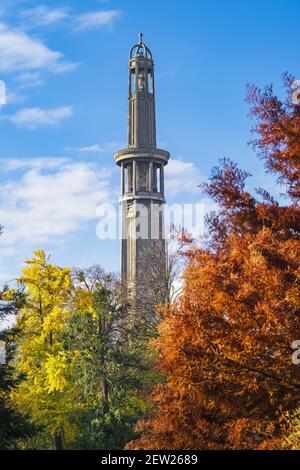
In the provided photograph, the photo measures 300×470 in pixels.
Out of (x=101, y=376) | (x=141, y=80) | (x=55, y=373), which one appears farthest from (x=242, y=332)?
(x=141, y=80)

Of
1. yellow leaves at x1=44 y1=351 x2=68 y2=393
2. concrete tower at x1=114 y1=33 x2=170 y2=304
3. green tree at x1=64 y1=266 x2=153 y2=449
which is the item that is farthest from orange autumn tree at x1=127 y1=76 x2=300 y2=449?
concrete tower at x1=114 y1=33 x2=170 y2=304

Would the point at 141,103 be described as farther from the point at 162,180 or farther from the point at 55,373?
the point at 55,373

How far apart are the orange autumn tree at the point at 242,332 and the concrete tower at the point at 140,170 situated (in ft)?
180

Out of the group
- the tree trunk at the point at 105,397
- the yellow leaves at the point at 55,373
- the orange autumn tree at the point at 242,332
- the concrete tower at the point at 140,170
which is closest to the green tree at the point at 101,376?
the tree trunk at the point at 105,397

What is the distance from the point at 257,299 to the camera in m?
9.52

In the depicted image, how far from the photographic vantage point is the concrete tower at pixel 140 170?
66.8 m

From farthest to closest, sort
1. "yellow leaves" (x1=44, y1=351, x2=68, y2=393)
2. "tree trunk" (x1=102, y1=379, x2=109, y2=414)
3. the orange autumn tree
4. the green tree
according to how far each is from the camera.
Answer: "tree trunk" (x1=102, y1=379, x2=109, y2=414) → the green tree → "yellow leaves" (x1=44, y1=351, x2=68, y2=393) → the orange autumn tree

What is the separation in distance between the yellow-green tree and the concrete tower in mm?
40288

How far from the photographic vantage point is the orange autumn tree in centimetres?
945

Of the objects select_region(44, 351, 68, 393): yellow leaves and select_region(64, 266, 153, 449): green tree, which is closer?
select_region(44, 351, 68, 393): yellow leaves

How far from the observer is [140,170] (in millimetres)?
67562

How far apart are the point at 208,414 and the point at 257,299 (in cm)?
232

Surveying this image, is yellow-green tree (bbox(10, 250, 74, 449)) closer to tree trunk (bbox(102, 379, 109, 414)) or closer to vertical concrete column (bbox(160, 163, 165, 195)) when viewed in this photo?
tree trunk (bbox(102, 379, 109, 414))

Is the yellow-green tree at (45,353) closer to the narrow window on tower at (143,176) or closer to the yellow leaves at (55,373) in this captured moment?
the yellow leaves at (55,373)
